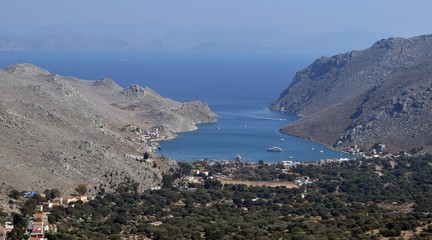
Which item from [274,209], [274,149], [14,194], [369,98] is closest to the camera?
[14,194]

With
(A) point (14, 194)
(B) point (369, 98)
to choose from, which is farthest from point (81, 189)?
(B) point (369, 98)

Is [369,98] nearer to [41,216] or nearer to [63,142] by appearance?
[63,142]

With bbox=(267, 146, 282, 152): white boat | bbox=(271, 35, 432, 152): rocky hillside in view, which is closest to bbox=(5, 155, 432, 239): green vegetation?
bbox=(267, 146, 282, 152): white boat

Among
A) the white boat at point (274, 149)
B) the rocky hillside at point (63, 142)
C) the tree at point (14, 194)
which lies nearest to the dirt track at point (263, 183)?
the rocky hillside at point (63, 142)

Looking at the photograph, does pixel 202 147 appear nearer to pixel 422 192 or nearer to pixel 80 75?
pixel 422 192

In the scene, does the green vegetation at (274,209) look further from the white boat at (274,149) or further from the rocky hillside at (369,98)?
the rocky hillside at (369,98)

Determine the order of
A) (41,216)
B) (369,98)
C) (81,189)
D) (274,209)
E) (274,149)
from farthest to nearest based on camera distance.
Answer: (369,98) → (274,149) → (81,189) → (274,209) → (41,216)

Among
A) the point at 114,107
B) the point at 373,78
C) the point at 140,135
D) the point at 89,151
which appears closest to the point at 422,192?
the point at 89,151
